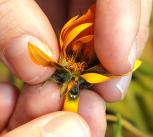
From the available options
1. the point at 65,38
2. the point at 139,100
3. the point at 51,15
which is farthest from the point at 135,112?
the point at 65,38

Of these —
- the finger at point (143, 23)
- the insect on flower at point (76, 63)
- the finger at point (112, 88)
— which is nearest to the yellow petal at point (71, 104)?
the insect on flower at point (76, 63)

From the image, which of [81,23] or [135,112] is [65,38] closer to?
[81,23]

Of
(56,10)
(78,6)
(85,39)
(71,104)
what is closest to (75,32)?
(85,39)

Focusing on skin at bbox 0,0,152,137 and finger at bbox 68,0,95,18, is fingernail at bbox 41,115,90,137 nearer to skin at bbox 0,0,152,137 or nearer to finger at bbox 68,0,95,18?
skin at bbox 0,0,152,137

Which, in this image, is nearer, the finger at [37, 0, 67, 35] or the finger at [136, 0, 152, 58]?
the finger at [136, 0, 152, 58]

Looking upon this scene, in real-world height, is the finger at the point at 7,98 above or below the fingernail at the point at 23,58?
below

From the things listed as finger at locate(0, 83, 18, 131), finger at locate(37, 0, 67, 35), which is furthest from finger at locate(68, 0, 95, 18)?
finger at locate(0, 83, 18, 131)

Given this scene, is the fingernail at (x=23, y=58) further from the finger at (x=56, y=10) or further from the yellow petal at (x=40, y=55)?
the finger at (x=56, y=10)
